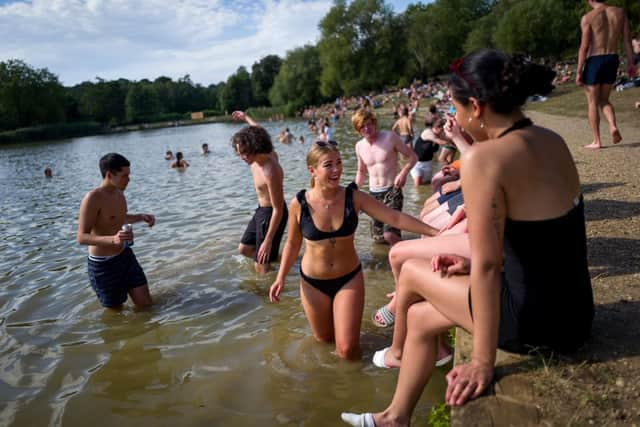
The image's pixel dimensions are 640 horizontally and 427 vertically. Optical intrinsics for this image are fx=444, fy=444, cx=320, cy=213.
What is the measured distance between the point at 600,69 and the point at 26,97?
99.9m

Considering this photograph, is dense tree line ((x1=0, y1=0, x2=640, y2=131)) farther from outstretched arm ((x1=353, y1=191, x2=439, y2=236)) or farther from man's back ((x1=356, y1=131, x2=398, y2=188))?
outstretched arm ((x1=353, y1=191, x2=439, y2=236))

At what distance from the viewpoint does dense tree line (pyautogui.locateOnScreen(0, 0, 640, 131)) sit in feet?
180

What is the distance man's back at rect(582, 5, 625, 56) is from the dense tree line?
4160 centimetres

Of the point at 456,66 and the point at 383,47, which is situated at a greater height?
the point at 383,47

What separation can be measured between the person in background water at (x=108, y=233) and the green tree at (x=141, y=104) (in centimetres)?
11782

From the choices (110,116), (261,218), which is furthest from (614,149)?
(110,116)

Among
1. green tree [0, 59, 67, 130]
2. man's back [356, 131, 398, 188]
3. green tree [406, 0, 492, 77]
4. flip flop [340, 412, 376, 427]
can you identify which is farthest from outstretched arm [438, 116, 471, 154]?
green tree [0, 59, 67, 130]

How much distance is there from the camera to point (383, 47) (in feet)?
233

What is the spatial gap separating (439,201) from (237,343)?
9.83ft

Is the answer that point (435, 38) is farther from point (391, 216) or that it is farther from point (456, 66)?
point (456, 66)

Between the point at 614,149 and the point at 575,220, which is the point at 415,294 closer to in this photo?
the point at 575,220

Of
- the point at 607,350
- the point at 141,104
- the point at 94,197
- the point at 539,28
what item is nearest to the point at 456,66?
the point at 607,350

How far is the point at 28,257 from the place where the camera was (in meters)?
8.80

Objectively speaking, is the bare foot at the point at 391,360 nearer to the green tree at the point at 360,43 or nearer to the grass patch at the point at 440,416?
the grass patch at the point at 440,416
